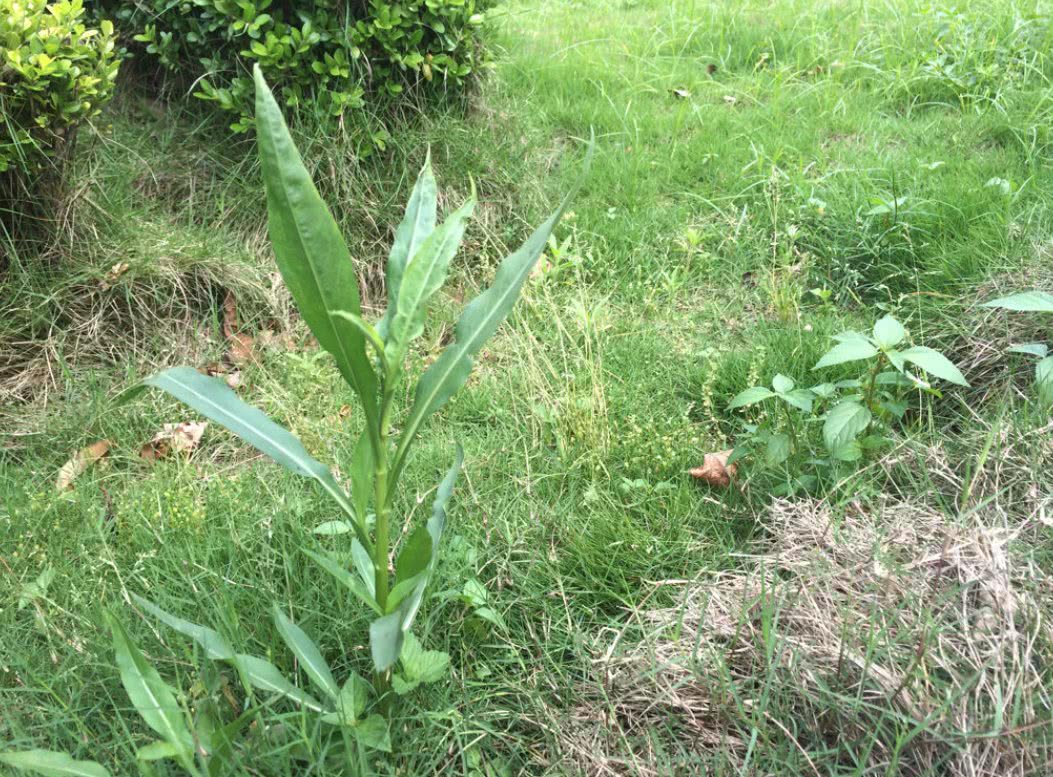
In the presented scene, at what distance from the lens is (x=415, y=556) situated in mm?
1816

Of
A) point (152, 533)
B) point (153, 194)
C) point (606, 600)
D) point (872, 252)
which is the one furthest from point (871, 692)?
point (153, 194)

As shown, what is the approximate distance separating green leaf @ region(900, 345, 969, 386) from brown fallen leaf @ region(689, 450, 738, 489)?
0.55m

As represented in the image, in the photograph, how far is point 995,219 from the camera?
362cm

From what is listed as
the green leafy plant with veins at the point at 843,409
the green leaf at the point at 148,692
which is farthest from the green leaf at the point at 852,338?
the green leaf at the point at 148,692

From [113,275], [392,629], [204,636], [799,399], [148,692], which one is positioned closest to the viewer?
[392,629]

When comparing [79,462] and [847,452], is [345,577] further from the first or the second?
[79,462]

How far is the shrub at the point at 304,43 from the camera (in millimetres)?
3842

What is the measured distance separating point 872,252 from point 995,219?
466 mm

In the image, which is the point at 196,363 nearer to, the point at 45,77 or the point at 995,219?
the point at 45,77

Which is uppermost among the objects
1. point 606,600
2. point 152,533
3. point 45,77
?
point 45,77

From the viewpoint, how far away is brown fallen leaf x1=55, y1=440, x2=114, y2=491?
9.62 feet

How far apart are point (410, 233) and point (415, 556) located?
2.03 ft

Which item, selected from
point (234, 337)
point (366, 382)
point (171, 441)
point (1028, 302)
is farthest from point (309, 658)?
point (1028, 302)

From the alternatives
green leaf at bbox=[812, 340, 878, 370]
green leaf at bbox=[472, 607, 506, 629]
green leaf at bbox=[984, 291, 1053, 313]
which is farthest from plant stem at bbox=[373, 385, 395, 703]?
green leaf at bbox=[984, 291, 1053, 313]
